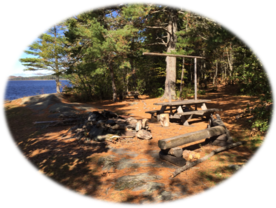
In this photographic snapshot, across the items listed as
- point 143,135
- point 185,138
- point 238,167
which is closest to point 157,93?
point 143,135

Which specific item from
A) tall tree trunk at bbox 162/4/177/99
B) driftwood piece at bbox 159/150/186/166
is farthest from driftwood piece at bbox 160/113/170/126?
tall tree trunk at bbox 162/4/177/99

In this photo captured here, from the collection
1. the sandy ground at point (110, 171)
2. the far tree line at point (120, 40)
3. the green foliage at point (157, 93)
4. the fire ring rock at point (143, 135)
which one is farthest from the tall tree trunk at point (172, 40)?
the sandy ground at point (110, 171)

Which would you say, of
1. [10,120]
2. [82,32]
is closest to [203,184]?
[10,120]

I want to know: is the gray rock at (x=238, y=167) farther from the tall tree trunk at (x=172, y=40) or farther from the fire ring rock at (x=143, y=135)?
the tall tree trunk at (x=172, y=40)

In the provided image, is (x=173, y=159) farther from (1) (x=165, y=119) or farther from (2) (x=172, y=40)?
(2) (x=172, y=40)

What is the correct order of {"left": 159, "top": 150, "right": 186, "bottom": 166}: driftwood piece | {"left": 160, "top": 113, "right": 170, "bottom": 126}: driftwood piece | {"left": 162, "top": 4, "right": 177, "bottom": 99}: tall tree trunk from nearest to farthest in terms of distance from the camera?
{"left": 159, "top": 150, "right": 186, "bottom": 166}: driftwood piece
{"left": 160, "top": 113, "right": 170, "bottom": 126}: driftwood piece
{"left": 162, "top": 4, "right": 177, "bottom": 99}: tall tree trunk

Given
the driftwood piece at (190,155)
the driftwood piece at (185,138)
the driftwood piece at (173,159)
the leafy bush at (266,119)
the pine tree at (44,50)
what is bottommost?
the driftwood piece at (190,155)

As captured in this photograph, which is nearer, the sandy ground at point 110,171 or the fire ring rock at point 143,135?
the sandy ground at point 110,171

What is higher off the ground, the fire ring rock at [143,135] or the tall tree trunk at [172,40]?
the tall tree trunk at [172,40]

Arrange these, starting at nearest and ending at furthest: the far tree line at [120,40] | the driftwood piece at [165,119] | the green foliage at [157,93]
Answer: the driftwood piece at [165,119] → the far tree line at [120,40] → the green foliage at [157,93]

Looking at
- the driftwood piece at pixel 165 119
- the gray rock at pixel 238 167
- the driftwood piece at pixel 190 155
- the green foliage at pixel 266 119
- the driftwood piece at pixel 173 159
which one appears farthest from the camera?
the driftwood piece at pixel 165 119

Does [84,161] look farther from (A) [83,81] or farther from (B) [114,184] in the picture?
(A) [83,81]

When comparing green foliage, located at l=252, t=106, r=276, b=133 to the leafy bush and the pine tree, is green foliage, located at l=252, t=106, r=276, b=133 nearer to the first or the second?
the leafy bush

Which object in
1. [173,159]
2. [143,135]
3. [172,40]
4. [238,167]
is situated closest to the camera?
[238,167]
